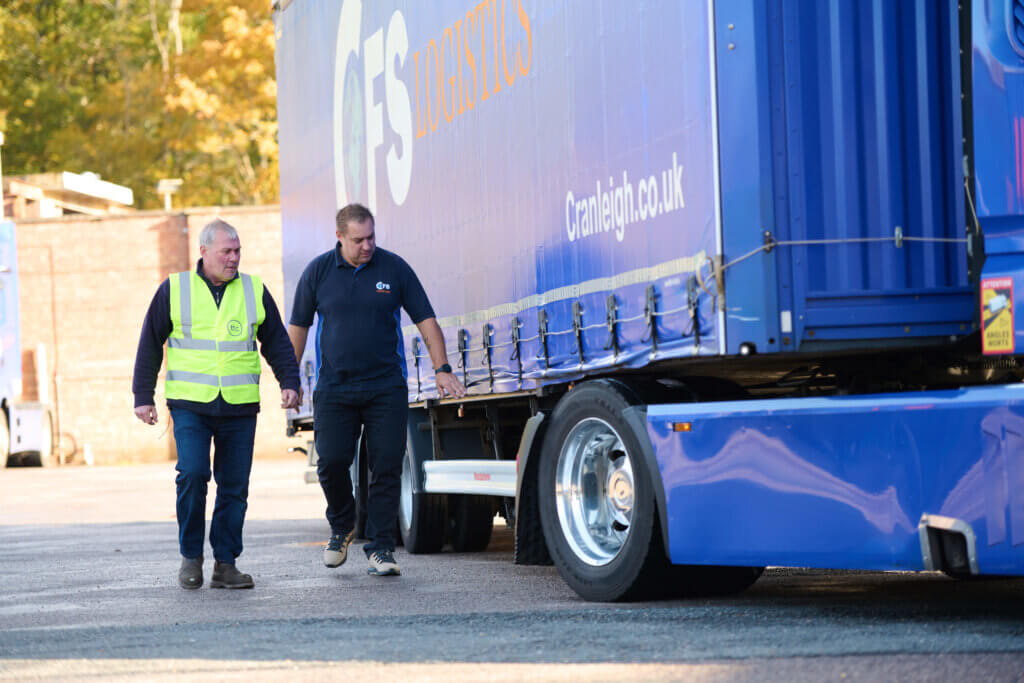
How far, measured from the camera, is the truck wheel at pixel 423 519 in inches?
455

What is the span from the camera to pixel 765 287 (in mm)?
6672

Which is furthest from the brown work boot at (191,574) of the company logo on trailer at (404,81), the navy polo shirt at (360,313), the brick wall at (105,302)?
the brick wall at (105,302)

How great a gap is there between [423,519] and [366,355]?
232cm

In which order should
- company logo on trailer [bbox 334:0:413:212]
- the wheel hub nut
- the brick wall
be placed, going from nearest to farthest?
1. the wheel hub nut
2. company logo on trailer [bbox 334:0:413:212]
3. the brick wall

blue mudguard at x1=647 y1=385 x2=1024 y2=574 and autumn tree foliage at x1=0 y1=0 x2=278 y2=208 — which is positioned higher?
autumn tree foliage at x1=0 y1=0 x2=278 y2=208

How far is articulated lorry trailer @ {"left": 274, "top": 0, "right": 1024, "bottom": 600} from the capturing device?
249 inches

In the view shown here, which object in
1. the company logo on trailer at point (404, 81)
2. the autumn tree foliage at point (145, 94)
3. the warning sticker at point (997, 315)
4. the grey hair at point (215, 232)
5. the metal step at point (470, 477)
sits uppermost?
the autumn tree foliage at point (145, 94)

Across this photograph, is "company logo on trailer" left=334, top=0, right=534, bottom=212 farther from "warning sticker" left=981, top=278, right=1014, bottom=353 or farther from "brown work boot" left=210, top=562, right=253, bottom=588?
"warning sticker" left=981, top=278, right=1014, bottom=353

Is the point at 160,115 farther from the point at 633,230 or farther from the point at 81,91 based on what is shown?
the point at 633,230

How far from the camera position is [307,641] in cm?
684

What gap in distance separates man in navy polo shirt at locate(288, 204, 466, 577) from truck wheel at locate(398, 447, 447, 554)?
167cm

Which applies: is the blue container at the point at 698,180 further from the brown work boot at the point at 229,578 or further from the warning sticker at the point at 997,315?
the brown work boot at the point at 229,578

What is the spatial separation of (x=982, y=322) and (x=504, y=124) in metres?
3.71

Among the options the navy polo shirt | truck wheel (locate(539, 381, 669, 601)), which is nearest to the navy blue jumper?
the navy polo shirt
